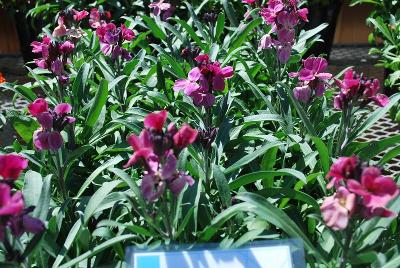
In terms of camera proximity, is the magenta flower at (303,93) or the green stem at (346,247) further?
the magenta flower at (303,93)

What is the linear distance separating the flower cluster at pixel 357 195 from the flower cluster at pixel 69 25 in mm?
1675

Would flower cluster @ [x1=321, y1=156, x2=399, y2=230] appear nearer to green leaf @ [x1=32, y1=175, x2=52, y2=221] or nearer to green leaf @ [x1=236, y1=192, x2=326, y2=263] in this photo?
green leaf @ [x1=236, y1=192, x2=326, y2=263]

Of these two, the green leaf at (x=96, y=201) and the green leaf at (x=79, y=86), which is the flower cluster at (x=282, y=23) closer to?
the green leaf at (x=79, y=86)

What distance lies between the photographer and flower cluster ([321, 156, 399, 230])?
95 cm

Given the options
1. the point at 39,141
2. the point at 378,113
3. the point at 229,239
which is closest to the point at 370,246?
the point at 229,239

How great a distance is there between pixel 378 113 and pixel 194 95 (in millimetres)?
566

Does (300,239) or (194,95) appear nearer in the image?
(300,239)

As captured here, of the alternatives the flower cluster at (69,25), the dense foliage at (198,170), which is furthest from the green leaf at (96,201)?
the flower cluster at (69,25)

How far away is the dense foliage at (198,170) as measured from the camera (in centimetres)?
105

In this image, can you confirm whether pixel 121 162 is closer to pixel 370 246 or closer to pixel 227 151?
pixel 227 151

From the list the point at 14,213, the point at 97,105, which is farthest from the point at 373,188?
the point at 97,105

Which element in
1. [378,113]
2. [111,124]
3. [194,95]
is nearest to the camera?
[194,95]

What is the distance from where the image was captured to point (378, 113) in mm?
1627

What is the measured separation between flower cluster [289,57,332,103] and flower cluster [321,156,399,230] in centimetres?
65
